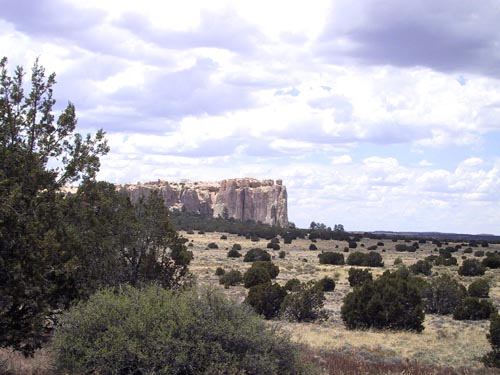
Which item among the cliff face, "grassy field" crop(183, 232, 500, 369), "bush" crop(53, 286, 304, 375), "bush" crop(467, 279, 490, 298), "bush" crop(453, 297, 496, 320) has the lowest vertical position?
"grassy field" crop(183, 232, 500, 369)

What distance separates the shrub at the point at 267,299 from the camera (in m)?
23.3

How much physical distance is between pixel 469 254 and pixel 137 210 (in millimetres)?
50257

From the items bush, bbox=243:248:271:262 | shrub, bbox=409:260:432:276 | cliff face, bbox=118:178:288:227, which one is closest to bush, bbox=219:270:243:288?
shrub, bbox=409:260:432:276

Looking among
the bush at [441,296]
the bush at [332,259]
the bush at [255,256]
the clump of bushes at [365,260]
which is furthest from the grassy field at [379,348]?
the bush at [255,256]

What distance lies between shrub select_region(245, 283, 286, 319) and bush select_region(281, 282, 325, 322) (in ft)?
2.74

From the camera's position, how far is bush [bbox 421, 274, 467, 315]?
81.2 feet

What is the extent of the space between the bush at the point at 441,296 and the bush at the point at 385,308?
4.04m

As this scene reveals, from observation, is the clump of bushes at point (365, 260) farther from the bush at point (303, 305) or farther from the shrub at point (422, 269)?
Answer: the bush at point (303, 305)

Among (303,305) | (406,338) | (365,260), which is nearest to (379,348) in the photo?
(406,338)

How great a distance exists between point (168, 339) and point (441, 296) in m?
20.2

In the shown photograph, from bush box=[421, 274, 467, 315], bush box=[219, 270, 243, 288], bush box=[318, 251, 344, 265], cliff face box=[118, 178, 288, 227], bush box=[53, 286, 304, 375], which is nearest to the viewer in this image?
bush box=[53, 286, 304, 375]

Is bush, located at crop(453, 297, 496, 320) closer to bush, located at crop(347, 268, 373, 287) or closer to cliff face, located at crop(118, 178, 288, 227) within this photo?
bush, located at crop(347, 268, 373, 287)

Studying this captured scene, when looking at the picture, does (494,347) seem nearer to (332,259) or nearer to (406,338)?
(406,338)

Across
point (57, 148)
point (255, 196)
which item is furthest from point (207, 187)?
point (57, 148)
